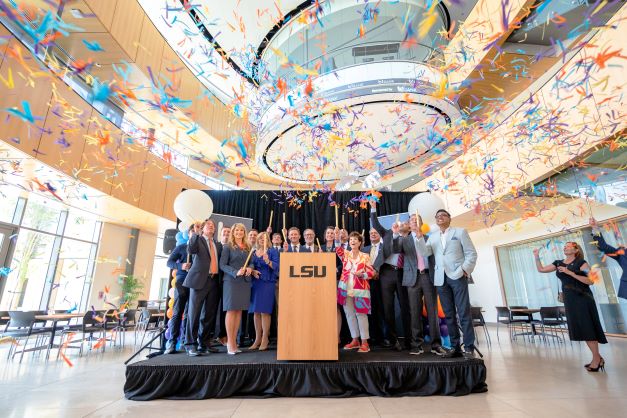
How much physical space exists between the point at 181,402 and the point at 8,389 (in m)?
2.10

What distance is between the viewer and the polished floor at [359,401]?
87.7 inches

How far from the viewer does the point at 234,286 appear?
338 centimetres

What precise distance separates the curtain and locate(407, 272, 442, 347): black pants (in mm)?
2650

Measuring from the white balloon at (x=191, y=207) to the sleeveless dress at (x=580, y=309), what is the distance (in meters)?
5.44

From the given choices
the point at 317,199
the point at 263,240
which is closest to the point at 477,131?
the point at 317,199

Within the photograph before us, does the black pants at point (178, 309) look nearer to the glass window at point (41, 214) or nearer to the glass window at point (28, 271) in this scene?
the glass window at point (41, 214)

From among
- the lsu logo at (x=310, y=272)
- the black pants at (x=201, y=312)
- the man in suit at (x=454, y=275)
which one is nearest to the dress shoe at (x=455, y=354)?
the man in suit at (x=454, y=275)

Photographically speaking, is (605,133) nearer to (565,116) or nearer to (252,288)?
(565,116)

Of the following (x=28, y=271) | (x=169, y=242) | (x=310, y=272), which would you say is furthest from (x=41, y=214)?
(x=310, y=272)

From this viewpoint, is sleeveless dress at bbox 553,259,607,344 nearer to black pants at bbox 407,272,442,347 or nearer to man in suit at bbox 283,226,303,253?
black pants at bbox 407,272,442,347

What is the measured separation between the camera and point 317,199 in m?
6.29

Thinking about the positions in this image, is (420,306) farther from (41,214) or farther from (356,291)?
(41,214)

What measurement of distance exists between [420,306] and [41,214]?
9.58 meters

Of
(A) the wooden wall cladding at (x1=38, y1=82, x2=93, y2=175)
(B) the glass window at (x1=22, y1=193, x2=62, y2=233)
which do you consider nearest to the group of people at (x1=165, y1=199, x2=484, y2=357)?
(A) the wooden wall cladding at (x1=38, y1=82, x2=93, y2=175)
